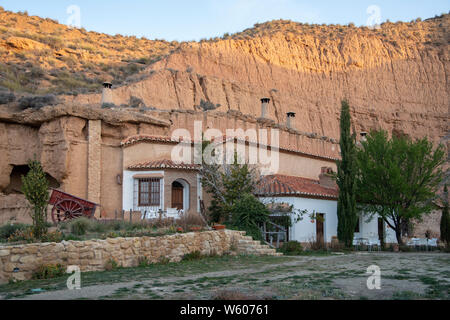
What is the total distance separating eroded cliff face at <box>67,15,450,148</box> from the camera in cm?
3756

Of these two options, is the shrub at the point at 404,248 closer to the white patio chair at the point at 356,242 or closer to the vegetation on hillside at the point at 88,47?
the white patio chair at the point at 356,242

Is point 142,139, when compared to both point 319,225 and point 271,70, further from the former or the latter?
point 271,70

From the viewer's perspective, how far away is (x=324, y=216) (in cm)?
2350

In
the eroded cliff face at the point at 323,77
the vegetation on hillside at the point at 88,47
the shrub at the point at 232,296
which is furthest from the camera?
the vegetation on hillside at the point at 88,47

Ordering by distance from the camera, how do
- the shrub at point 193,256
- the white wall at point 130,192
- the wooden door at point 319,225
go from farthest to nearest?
the white wall at point 130,192 → the wooden door at point 319,225 → the shrub at point 193,256

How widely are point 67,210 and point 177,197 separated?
5.98m

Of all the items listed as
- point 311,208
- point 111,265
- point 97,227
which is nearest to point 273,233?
point 311,208

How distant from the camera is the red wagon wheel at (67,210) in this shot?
66.5 ft

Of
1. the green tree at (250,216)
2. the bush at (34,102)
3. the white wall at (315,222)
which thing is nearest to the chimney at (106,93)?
the bush at (34,102)

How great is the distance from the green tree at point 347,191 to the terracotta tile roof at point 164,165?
24.3ft

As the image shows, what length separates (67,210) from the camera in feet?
67.0
